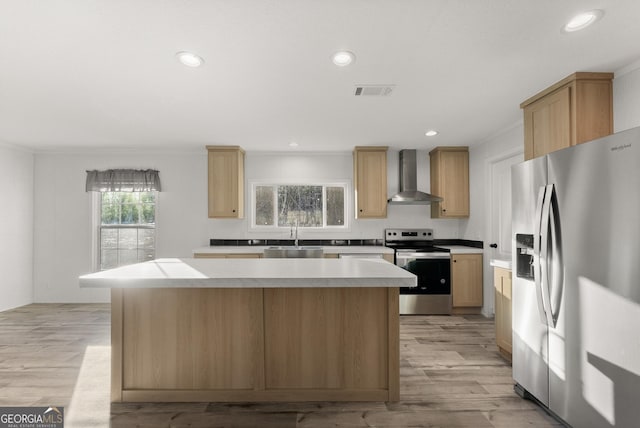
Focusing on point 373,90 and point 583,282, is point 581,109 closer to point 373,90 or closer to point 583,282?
point 583,282

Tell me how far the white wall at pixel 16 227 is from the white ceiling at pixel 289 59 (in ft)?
4.37

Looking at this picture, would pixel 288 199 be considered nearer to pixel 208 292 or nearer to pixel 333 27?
pixel 208 292

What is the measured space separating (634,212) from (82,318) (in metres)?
5.42

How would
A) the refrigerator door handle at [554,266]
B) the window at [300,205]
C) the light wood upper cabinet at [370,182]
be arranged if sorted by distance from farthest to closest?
1. the window at [300,205]
2. the light wood upper cabinet at [370,182]
3. the refrigerator door handle at [554,266]

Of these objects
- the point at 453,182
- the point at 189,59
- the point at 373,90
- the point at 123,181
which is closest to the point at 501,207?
the point at 453,182

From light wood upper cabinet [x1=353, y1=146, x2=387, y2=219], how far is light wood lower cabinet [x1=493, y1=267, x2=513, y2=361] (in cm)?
199

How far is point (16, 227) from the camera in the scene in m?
4.70

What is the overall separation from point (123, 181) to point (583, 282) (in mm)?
5492

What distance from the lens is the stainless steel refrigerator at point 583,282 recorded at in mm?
1484

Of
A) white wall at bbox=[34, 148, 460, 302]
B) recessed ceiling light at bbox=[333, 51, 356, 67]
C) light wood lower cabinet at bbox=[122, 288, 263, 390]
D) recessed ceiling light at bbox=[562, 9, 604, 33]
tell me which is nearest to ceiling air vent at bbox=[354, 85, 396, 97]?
recessed ceiling light at bbox=[333, 51, 356, 67]

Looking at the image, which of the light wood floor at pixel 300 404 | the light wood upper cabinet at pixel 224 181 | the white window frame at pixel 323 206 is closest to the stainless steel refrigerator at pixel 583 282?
the light wood floor at pixel 300 404

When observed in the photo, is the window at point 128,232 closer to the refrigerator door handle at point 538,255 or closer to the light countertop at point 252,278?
the light countertop at point 252,278

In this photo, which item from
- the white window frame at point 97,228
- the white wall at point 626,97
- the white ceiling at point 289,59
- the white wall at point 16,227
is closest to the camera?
the white ceiling at point 289,59

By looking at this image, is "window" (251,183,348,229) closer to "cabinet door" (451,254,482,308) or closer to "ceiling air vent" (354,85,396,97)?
"cabinet door" (451,254,482,308)
